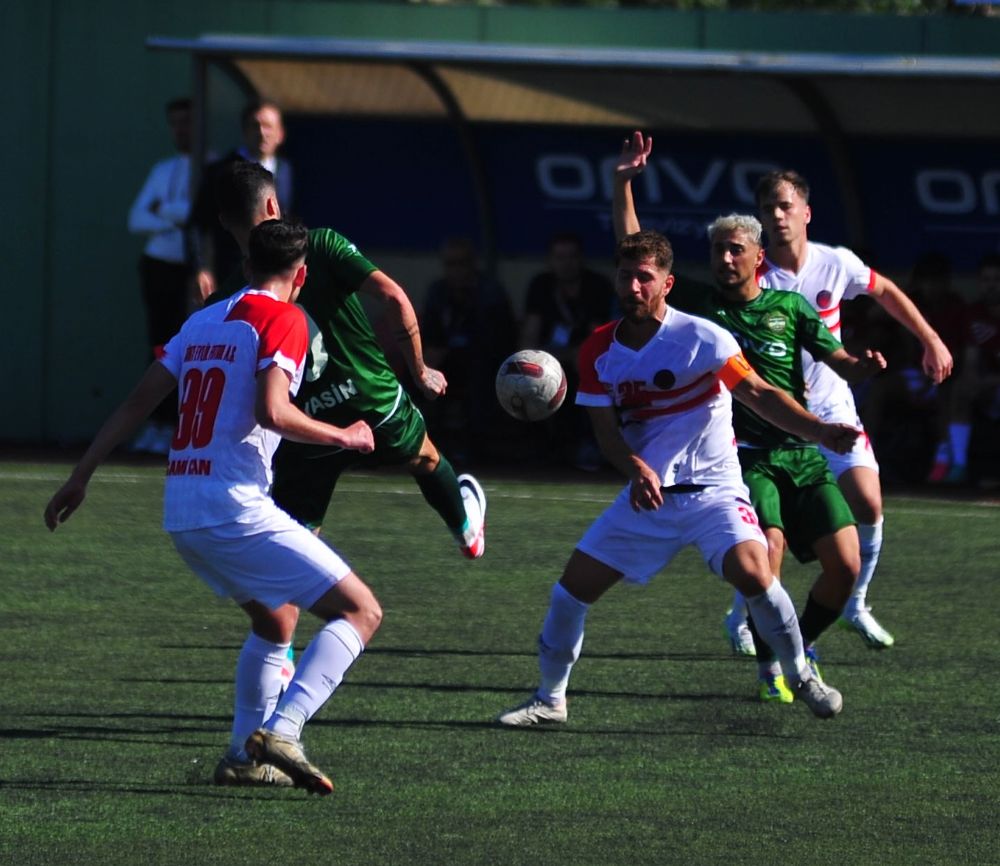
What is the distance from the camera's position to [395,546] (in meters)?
11.5

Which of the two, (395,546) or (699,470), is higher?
(699,470)

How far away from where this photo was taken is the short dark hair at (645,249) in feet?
22.9

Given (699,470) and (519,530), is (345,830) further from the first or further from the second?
(519,530)

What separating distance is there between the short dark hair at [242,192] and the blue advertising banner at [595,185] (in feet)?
31.7

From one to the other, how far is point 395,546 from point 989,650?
12.5 feet

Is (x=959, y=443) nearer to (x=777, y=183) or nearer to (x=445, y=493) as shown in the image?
(x=777, y=183)

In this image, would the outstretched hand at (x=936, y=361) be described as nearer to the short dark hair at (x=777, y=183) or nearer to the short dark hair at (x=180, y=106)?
the short dark hair at (x=777, y=183)

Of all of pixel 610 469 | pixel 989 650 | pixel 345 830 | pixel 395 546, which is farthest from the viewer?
pixel 610 469

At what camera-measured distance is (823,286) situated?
8352mm

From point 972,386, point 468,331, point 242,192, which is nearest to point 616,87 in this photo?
point 468,331

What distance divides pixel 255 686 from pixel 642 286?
189 centimetres

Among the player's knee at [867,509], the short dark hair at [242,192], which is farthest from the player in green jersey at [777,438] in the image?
the short dark hair at [242,192]

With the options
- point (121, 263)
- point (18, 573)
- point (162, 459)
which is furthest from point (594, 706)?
point (121, 263)

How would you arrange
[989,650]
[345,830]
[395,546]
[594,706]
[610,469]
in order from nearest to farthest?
[345,830] → [594,706] → [989,650] → [395,546] → [610,469]
